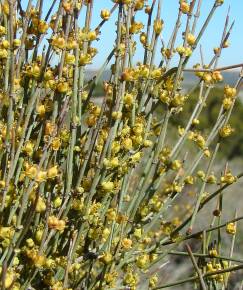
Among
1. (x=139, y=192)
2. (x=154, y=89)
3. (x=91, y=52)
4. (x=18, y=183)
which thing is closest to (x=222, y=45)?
(x=154, y=89)

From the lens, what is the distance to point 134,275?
5.52 feet

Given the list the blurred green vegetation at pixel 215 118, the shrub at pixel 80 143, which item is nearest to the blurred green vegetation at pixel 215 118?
Result: the blurred green vegetation at pixel 215 118

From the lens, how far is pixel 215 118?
9320mm

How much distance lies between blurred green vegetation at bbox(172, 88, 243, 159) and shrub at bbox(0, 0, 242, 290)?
613 cm

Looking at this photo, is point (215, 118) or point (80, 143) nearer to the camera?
point (80, 143)

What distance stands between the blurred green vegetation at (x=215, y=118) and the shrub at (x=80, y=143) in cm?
613

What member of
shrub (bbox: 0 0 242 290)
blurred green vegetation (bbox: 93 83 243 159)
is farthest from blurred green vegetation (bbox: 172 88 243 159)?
shrub (bbox: 0 0 242 290)

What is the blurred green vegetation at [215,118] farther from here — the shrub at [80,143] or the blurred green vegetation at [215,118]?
the shrub at [80,143]

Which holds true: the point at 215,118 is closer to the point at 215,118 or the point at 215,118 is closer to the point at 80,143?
the point at 215,118

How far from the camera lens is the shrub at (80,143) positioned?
136cm

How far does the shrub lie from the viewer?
1357mm

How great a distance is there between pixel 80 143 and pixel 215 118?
7.92 m

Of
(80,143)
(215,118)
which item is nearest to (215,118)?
(215,118)

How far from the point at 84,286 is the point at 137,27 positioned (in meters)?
0.76
